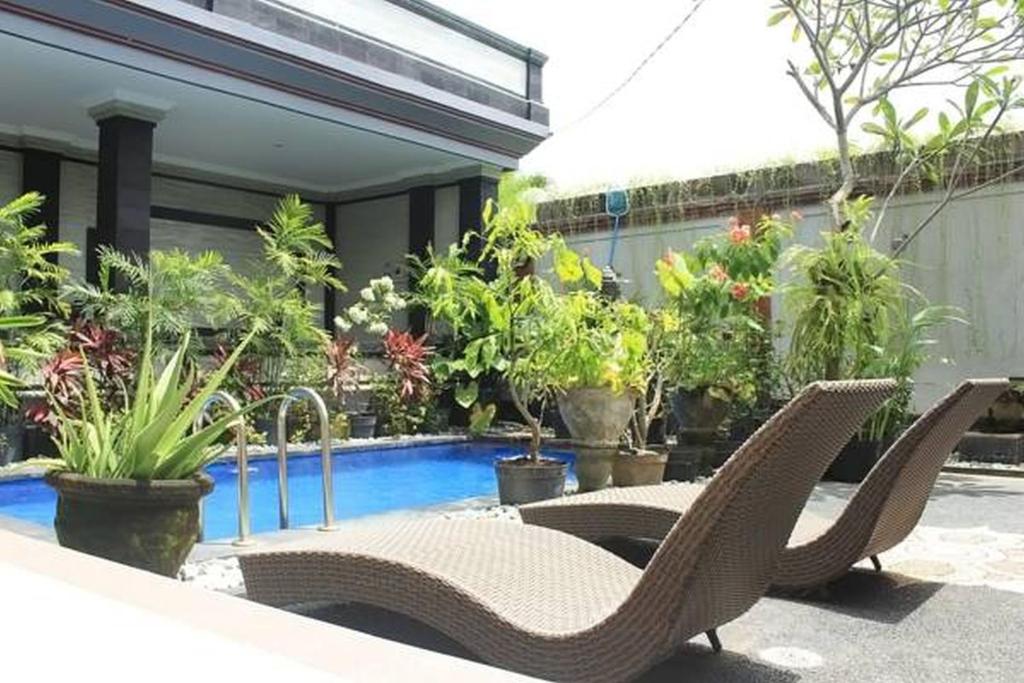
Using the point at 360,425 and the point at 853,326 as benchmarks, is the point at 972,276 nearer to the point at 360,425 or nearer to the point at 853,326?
the point at 853,326

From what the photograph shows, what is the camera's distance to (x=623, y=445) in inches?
257

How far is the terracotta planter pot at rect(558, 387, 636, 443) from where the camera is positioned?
571 centimetres

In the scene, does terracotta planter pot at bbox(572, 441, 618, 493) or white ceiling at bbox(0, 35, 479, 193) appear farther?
white ceiling at bbox(0, 35, 479, 193)

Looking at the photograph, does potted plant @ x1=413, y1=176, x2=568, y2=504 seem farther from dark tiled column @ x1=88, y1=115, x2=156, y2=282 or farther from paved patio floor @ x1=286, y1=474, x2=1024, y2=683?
dark tiled column @ x1=88, y1=115, x2=156, y2=282

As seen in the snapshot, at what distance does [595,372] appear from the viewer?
5629 mm

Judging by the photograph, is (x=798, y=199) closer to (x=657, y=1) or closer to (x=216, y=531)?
Answer: (x=657, y=1)

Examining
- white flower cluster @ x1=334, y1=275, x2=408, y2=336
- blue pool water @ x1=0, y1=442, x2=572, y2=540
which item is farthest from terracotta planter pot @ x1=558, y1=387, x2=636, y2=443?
white flower cluster @ x1=334, y1=275, x2=408, y2=336

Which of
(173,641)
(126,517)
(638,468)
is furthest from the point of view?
(638,468)

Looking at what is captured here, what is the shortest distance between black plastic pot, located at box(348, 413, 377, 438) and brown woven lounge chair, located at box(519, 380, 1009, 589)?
22.5 feet

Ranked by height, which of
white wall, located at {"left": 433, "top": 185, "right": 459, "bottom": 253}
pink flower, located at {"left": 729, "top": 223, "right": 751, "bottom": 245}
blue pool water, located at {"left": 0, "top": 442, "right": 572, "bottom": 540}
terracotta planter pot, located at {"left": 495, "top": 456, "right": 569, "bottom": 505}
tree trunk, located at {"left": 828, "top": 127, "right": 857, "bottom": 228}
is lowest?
blue pool water, located at {"left": 0, "top": 442, "right": 572, "bottom": 540}

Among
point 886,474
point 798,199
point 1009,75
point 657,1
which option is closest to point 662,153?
point 657,1

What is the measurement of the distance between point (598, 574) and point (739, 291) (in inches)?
190

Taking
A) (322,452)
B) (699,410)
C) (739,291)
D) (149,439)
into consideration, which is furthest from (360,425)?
(149,439)

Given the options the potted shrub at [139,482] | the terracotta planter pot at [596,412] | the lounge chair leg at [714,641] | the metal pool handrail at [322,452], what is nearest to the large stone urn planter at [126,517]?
the potted shrub at [139,482]
